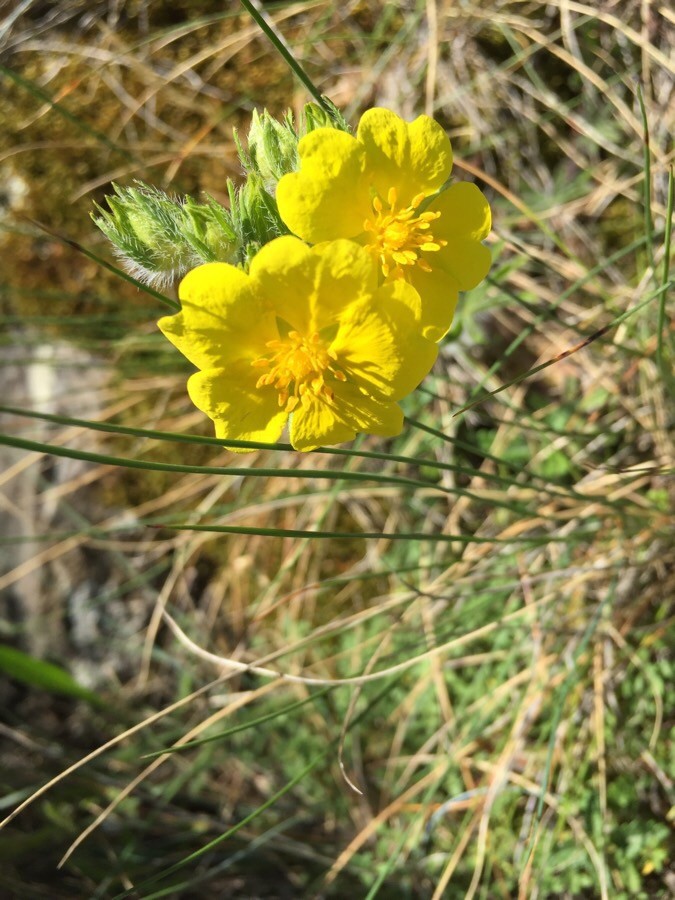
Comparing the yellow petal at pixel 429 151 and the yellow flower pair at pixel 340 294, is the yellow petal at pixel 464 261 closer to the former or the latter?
the yellow flower pair at pixel 340 294

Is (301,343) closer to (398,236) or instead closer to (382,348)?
(382,348)

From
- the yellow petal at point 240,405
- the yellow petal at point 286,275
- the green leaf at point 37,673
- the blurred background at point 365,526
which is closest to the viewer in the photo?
the yellow petal at point 286,275

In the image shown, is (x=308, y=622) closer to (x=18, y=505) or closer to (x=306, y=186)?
(x=18, y=505)

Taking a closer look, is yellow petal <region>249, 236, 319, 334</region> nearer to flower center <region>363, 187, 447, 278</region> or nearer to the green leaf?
flower center <region>363, 187, 447, 278</region>

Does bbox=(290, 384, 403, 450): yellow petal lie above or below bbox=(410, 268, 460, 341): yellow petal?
below

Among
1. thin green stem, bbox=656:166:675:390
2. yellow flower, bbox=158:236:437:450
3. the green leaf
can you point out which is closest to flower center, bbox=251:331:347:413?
yellow flower, bbox=158:236:437:450

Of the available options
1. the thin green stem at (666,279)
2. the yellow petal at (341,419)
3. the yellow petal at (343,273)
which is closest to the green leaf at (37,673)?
the yellow petal at (341,419)

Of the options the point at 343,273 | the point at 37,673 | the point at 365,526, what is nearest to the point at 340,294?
the point at 343,273
